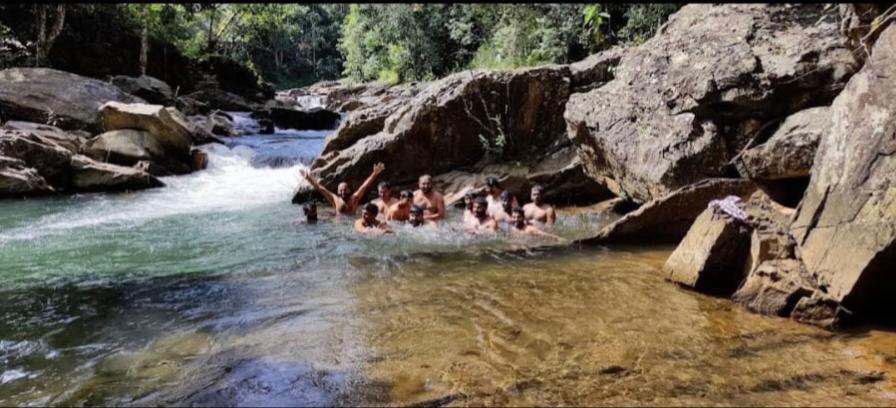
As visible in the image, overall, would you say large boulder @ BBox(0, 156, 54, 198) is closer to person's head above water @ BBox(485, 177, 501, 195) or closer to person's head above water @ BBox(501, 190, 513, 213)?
person's head above water @ BBox(485, 177, 501, 195)

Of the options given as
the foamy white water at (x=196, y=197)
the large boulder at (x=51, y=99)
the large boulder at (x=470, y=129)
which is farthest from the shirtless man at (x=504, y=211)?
the large boulder at (x=51, y=99)

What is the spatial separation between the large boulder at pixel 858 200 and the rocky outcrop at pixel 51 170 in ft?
34.8

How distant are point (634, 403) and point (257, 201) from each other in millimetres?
8691

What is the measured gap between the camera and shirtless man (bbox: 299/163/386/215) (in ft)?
29.3

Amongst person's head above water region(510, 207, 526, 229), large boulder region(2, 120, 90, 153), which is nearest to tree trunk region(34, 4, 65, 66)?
large boulder region(2, 120, 90, 153)

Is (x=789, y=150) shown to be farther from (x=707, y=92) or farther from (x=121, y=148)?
(x=121, y=148)

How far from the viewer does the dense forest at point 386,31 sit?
14320 millimetres

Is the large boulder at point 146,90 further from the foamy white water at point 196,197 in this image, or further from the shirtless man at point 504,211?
the shirtless man at point 504,211

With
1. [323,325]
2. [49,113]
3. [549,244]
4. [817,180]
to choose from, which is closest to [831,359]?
[817,180]

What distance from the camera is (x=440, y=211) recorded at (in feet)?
27.2

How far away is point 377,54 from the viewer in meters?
26.2

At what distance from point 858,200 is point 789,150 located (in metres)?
1.95

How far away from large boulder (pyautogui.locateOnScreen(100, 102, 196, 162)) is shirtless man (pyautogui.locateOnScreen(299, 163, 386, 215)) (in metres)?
4.75

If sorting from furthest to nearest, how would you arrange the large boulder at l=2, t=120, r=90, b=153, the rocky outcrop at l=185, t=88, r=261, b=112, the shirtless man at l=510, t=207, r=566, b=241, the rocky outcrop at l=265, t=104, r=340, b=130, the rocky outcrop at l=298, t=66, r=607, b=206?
the rocky outcrop at l=185, t=88, r=261, b=112, the rocky outcrop at l=265, t=104, r=340, b=130, the large boulder at l=2, t=120, r=90, b=153, the rocky outcrop at l=298, t=66, r=607, b=206, the shirtless man at l=510, t=207, r=566, b=241
